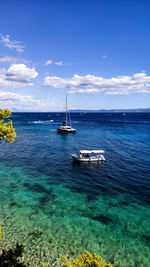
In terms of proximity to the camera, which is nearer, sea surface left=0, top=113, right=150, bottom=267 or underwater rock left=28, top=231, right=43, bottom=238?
sea surface left=0, top=113, right=150, bottom=267

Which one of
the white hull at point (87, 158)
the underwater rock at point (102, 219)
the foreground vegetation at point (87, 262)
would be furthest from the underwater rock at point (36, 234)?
the white hull at point (87, 158)

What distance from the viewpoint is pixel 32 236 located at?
16.9m

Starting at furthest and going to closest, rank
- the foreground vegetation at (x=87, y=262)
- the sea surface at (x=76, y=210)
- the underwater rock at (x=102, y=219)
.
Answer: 1. the underwater rock at (x=102, y=219)
2. the sea surface at (x=76, y=210)
3. the foreground vegetation at (x=87, y=262)

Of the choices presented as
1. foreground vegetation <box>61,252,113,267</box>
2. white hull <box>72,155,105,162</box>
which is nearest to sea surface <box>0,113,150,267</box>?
white hull <box>72,155,105,162</box>

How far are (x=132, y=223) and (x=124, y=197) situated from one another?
18.5 feet

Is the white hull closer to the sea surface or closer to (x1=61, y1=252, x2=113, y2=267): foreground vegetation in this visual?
the sea surface

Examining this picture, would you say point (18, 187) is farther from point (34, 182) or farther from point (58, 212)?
point (58, 212)

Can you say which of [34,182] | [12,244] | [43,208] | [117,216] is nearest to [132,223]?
[117,216]

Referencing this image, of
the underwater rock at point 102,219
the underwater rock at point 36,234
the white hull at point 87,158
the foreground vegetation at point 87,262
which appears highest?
the foreground vegetation at point 87,262

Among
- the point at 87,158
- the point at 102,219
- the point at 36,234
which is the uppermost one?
the point at 87,158

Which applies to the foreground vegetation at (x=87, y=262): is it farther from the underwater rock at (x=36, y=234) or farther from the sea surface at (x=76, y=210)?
the underwater rock at (x=36, y=234)

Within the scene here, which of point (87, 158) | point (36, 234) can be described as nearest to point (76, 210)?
point (36, 234)

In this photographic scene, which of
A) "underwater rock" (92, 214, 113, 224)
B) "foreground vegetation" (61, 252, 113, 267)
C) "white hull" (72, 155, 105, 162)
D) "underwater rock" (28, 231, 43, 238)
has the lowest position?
"underwater rock" (92, 214, 113, 224)

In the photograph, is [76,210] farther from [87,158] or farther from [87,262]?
[87,158]
